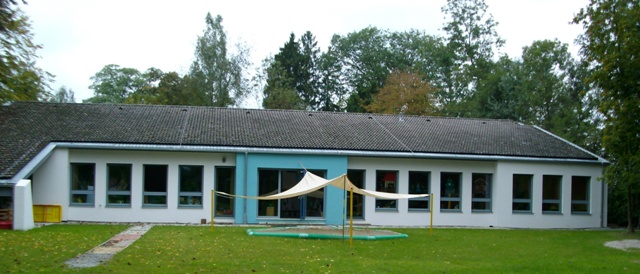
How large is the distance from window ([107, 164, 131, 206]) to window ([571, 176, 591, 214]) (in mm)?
16871

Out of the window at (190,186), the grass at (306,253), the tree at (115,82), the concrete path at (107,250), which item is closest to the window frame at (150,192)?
the window at (190,186)

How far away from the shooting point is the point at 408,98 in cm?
4588

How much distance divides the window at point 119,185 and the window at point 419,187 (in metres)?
10.3

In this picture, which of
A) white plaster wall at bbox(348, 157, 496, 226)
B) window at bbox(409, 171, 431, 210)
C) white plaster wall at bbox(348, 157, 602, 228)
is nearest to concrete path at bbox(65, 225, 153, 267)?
white plaster wall at bbox(348, 157, 496, 226)

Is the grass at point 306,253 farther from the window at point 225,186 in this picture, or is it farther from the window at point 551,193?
the window at point 551,193

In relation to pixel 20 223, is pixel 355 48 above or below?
above

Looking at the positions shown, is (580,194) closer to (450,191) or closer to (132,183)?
(450,191)

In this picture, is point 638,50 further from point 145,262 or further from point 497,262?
point 145,262

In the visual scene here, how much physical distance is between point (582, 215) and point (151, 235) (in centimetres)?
1669

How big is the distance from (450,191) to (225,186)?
852 cm

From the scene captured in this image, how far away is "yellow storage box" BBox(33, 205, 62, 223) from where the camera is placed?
2127cm

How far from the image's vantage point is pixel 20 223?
59.4 ft

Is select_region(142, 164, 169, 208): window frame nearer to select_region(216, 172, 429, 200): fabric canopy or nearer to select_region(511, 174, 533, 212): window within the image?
select_region(216, 172, 429, 200): fabric canopy

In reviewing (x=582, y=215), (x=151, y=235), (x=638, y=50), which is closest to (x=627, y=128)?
(x=638, y=50)
